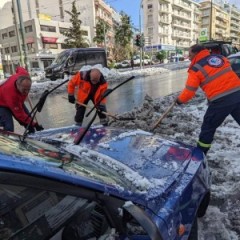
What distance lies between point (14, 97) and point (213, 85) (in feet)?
8.79

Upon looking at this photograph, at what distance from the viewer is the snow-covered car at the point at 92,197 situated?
149 centimetres

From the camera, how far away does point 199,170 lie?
8.66ft

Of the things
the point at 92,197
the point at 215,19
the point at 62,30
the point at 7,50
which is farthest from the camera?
the point at 215,19

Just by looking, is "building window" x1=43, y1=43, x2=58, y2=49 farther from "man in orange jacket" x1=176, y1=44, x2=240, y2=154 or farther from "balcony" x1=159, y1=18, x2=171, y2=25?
"man in orange jacket" x1=176, y1=44, x2=240, y2=154

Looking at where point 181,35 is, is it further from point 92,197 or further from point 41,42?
point 92,197

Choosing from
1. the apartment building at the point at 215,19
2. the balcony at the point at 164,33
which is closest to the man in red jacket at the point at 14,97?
the balcony at the point at 164,33

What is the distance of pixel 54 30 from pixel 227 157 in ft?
181

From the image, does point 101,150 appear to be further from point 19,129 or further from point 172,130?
point 19,129

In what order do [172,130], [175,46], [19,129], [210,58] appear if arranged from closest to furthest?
[210,58] → [172,130] → [19,129] → [175,46]

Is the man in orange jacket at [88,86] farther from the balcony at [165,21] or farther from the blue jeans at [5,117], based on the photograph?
the balcony at [165,21]

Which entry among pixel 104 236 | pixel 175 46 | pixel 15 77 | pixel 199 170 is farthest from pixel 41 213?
pixel 175 46

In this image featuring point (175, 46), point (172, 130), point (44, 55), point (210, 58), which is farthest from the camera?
point (175, 46)

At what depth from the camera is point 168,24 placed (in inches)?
3374

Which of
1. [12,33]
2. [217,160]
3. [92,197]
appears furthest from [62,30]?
[92,197]
